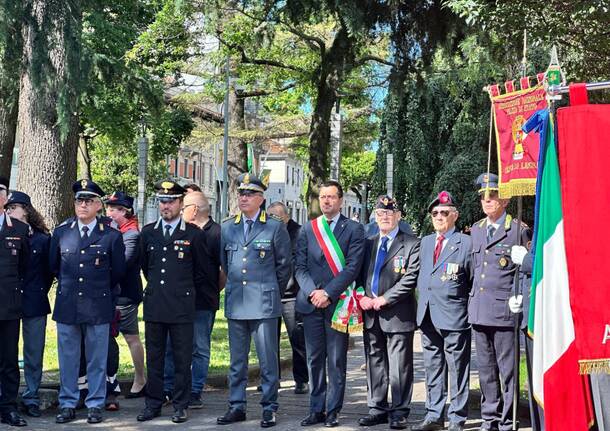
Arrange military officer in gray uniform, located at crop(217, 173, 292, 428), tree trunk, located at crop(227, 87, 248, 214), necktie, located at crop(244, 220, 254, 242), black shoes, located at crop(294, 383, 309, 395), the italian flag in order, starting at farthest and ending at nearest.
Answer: tree trunk, located at crop(227, 87, 248, 214), black shoes, located at crop(294, 383, 309, 395), necktie, located at crop(244, 220, 254, 242), military officer in gray uniform, located at crop(217, 173, 292, 428), the italian flag

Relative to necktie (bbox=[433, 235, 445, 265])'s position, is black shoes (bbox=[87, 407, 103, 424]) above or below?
below

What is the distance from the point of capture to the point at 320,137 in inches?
704

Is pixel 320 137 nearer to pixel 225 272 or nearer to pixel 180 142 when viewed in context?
pixel 225 272

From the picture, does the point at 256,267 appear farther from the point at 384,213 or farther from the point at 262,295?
the point at 384,213

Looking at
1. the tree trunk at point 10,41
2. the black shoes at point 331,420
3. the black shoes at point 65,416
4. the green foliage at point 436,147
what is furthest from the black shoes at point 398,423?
the green foliage at point 436,147

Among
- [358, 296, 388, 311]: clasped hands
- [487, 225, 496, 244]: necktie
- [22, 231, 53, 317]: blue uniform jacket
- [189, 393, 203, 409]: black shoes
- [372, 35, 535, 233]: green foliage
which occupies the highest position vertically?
[372, 35, 535, 233]: green foliage

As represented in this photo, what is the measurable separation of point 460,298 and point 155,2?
18.8 m

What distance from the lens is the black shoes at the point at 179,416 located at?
8.03 meters

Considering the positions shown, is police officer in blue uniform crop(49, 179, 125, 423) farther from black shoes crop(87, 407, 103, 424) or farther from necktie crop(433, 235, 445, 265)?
necktie crop(433, 235, 445, 265)

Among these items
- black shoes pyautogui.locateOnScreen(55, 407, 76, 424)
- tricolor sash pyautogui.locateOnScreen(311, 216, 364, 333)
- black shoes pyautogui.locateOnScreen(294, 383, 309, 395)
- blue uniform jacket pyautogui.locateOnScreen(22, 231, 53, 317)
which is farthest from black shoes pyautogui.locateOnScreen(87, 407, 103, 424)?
black shoes pyautogui.locateOnScreen(294, 383, 309, 395)

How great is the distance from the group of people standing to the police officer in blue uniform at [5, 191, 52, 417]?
0.03 ft

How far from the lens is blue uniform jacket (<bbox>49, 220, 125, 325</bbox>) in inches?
316

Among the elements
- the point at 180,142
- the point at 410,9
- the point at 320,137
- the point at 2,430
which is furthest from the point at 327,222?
the point at 180,142

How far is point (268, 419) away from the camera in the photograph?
789 cm
